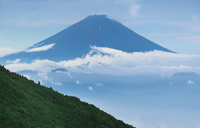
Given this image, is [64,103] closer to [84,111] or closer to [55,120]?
[84,111]

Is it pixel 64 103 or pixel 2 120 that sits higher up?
pixel 64 103

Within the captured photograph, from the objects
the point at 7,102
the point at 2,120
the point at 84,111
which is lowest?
the point at 2,120

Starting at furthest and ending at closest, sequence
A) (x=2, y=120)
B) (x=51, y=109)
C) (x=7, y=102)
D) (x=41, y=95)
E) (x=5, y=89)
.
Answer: (x=41, y=95) → (x=51, y=109) → (x=5, y=89) → (x=7, y=102) → (x=2, y=120)

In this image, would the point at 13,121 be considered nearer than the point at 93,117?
Yes

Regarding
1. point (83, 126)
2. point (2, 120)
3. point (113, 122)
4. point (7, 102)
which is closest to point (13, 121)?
point (2, 120)

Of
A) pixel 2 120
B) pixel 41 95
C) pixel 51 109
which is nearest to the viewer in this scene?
pixel 2 120

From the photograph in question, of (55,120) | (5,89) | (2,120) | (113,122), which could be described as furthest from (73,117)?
(2,120)
